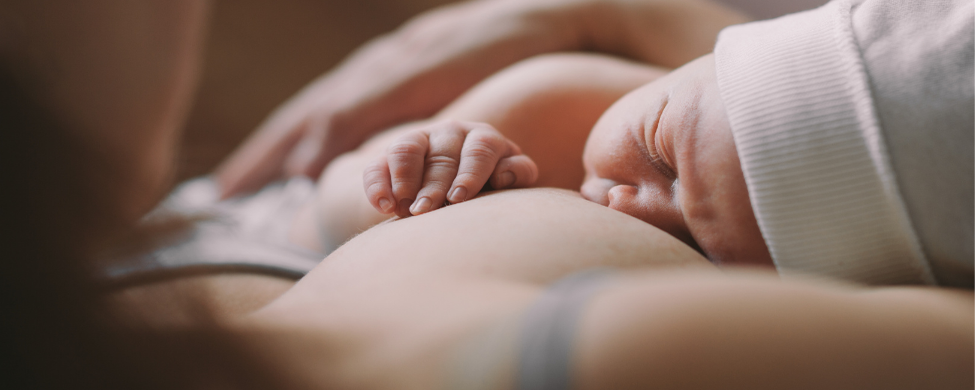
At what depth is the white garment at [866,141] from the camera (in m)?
0.32

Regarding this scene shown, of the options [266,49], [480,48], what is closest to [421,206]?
[480,48]

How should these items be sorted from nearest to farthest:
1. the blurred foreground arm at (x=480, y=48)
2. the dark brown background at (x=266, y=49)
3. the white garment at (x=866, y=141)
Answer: the white garment at (x=866, y=141) → the blurred foreground arm at (x=480, y=48) → the dark brown background at (x=266, y=49)

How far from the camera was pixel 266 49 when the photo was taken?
5.31 ft

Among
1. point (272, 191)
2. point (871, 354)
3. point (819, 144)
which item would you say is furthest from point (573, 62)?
point (272, 191)

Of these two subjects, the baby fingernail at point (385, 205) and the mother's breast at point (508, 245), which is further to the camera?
the baby fingernail at point (385, 205)

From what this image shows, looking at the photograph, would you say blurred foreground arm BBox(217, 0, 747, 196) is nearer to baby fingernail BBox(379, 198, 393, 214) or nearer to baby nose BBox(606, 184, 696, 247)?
baby nose BBox(606, 184, 696, 247)

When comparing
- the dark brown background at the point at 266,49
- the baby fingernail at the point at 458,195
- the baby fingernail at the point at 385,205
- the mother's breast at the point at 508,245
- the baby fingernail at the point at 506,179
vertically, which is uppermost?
the dark brown background at the point at 266,49

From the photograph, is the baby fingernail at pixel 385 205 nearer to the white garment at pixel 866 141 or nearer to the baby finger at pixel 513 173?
the baby finger at pixel 513 173

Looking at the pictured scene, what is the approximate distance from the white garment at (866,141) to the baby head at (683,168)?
17 millimetres

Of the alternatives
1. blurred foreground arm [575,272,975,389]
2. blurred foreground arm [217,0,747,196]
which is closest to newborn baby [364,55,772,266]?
blurred foreground arm [575,272,975,389]

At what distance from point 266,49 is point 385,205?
1.34 metres

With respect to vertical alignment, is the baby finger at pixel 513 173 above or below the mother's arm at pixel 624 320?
above

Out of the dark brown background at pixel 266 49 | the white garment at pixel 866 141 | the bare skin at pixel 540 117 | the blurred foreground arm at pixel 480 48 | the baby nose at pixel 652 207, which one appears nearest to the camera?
the white garment at pixel 866 141

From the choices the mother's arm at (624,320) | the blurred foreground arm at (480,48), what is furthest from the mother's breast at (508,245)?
the blurred foreground arm at (480,48)
